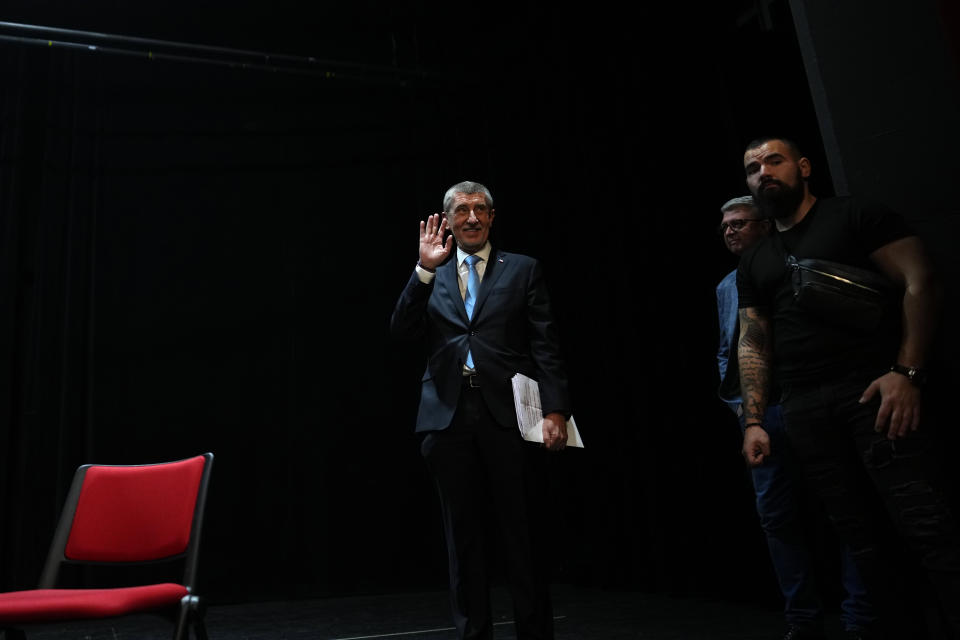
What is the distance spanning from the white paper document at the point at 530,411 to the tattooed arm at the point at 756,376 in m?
0.44

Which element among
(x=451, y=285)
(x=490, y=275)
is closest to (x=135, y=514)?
(x=451, y=285)

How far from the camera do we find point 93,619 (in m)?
1.44

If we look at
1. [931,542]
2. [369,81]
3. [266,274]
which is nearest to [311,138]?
[369,81]

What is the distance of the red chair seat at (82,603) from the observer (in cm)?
142

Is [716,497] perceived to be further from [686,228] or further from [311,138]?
[311,138]

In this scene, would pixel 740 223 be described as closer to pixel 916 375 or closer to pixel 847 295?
pixel 847 295

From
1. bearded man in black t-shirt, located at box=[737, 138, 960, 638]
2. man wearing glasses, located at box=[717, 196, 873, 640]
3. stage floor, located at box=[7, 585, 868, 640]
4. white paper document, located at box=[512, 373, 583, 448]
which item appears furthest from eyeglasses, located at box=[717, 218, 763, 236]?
stage floor, located at box=[7, 585, 868, 640]

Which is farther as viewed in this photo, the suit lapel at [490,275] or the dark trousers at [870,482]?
the suit lapel at [490,275]

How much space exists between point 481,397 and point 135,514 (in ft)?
3.13

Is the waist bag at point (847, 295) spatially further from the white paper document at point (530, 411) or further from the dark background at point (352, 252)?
the dark background at point (352, 252)

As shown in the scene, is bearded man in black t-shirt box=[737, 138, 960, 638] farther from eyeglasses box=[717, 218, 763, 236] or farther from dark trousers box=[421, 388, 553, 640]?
eyeglasses box=[717, 218, 763, 236]

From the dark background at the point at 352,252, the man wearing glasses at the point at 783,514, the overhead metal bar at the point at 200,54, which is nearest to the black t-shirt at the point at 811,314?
the man wearing glasses at the point at 783,514

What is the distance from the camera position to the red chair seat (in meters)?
1.42

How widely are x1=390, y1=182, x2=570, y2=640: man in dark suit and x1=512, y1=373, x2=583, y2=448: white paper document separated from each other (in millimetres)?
23
